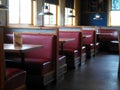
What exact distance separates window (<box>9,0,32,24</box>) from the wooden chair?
490cm

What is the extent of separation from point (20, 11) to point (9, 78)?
5.95 m

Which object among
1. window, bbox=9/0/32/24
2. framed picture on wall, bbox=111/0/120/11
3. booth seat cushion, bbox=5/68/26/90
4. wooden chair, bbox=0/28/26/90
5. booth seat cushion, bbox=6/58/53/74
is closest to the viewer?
wooden chair, bbox=0/28/26/90

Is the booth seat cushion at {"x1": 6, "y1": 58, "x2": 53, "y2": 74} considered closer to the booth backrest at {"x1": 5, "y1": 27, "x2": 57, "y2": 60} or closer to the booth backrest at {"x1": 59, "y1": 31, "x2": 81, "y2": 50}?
the booth backrest at {"x1": 5, "y1": 27, "x2": 57, "y2": 60}

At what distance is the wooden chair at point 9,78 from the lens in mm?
3322

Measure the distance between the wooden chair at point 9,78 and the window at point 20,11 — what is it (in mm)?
4900

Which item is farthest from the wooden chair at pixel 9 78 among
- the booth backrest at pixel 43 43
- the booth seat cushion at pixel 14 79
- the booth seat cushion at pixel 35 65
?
the booth backrest at pixel 43 43

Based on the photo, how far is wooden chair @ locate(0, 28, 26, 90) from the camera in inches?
131

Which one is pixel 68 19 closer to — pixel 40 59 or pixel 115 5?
pixel 115 5

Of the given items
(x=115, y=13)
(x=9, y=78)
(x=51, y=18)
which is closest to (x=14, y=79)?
(x=9, y=78)

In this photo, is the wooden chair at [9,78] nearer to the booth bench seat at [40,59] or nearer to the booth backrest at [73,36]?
the booth bench seat at [40,59]

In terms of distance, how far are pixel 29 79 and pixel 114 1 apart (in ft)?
35.4

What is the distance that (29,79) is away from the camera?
4.87m

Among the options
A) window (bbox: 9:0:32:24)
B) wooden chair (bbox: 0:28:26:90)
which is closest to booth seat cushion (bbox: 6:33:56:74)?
wooden chair (bbox: 0:28:26:90)

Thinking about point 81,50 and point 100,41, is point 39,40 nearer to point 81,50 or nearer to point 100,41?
point 81,50
